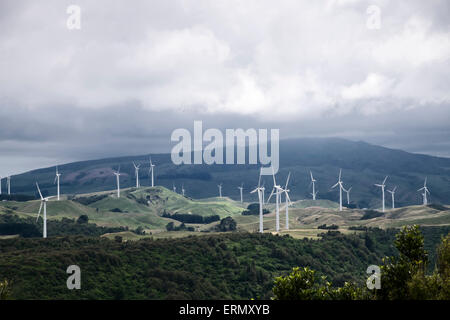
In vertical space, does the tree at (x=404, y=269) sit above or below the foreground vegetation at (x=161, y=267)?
above

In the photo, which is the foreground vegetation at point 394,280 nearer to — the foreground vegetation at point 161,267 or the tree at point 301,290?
the tree at point 301,290

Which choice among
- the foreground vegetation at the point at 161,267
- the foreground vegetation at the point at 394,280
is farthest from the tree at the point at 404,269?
the foreground vegetation at the point at 161,267

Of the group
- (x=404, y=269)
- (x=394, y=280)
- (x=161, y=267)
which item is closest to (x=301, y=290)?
(x=394, y=280)

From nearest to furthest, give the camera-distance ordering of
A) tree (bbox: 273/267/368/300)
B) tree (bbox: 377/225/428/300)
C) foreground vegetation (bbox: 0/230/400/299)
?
tree (bbox: 273/267/368/300)
tree (bbox: 377/225/428/300)
foreground vegetation (bbox: 0/230/400/299)

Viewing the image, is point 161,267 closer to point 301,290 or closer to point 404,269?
point 301,290

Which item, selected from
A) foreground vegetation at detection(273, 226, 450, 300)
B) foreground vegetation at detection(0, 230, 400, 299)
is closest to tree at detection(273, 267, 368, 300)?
foreground vegetation at detection(273, 226, 450, 300)

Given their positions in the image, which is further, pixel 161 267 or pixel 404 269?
pixel 161 267

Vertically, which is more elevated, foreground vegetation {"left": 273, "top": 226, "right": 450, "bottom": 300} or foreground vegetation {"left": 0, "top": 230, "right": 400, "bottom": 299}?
foreground vegetation {"left": 273, "top": 226, "right": 450, "bottom": 300}

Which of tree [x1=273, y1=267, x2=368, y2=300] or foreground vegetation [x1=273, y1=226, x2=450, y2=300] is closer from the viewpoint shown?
foreground vegetation [x1=273, y1=226, x2=450, y2=300]

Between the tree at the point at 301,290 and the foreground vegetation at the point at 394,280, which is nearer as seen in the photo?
the foreground vegetation at the point at 394,280

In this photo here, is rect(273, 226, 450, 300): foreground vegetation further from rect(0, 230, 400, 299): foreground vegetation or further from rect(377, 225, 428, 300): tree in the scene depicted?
rect(0, 230, 400, 299): foreground vegetation
